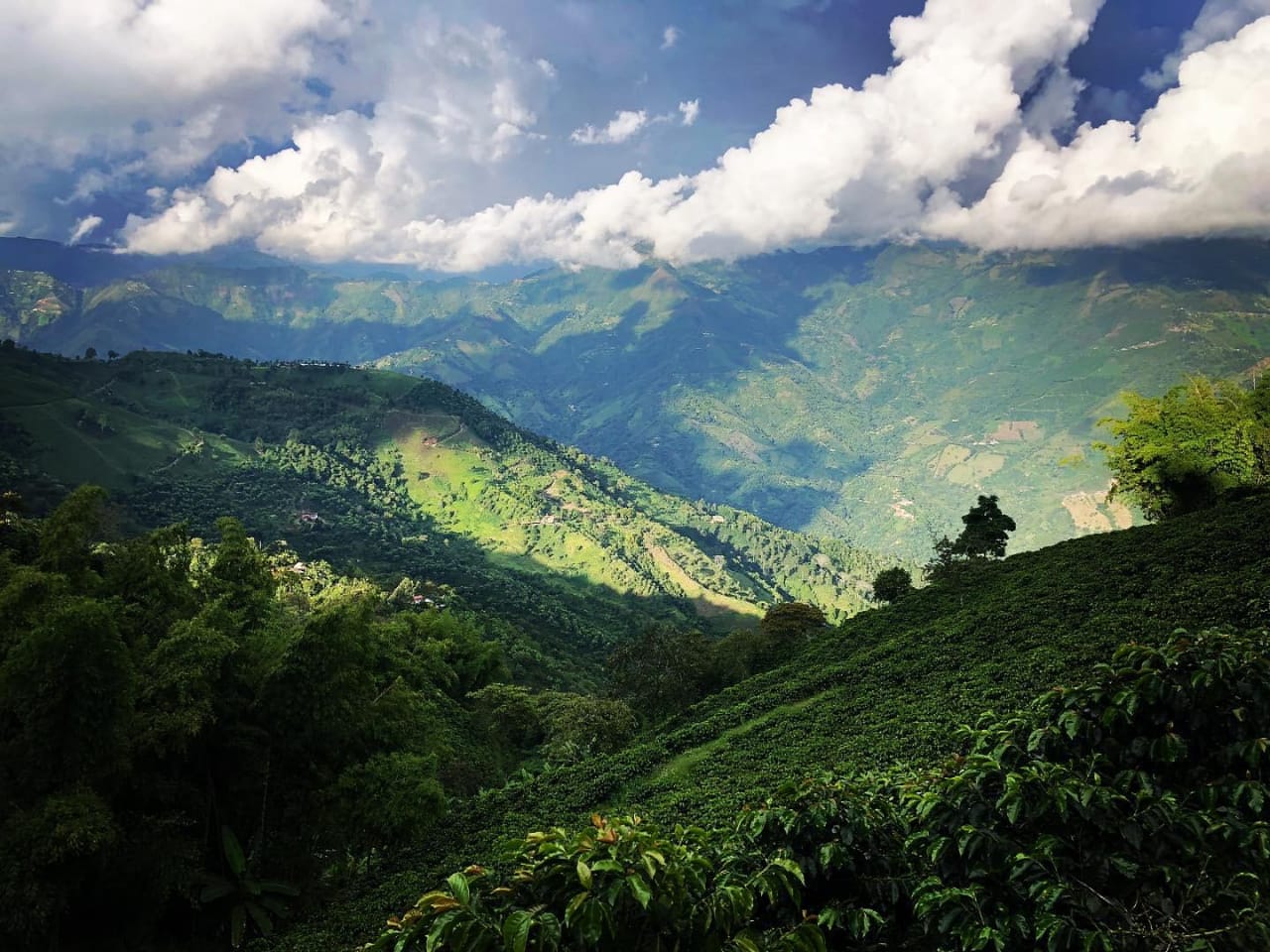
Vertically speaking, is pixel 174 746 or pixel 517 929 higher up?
pixel 174 746

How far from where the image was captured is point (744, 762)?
94.6 feet

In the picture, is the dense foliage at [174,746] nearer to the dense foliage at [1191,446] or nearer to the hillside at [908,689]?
the hillside at [908,689]

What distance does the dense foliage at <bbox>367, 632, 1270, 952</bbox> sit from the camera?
17.6 feet

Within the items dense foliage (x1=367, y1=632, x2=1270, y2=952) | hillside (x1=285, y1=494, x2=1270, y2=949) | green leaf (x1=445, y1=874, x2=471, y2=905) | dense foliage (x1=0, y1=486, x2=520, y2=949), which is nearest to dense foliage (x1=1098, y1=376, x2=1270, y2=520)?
hillside (x1=285, y1=494, x2=1270, y2=949)

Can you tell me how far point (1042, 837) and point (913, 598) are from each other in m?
40.0

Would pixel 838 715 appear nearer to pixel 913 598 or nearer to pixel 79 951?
pixel 913 598

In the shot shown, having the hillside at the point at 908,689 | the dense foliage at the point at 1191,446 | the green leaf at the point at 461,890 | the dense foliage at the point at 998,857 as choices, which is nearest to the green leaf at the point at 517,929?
the dense foliage at the point at 998,857

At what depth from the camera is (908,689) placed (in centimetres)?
3053

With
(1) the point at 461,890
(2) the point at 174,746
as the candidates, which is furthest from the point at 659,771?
(1) the point at 461,890

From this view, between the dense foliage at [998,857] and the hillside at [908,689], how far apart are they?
45.3 feet

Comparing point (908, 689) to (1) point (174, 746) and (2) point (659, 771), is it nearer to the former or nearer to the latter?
(2) point (659, 771)

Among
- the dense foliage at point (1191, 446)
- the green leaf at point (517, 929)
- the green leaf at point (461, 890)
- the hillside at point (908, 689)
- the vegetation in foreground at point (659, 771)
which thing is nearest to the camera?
the green leaf at point (517, 929)

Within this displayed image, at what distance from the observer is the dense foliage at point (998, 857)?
17.6 feet

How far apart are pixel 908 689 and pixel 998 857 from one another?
86.6ft
